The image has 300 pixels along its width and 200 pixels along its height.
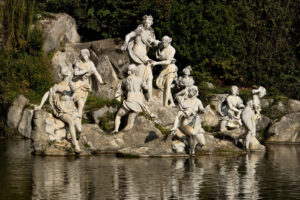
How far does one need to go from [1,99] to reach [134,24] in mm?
10226

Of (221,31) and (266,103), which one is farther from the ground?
(221,31)

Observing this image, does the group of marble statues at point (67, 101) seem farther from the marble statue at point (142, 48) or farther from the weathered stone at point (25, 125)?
the weathered stone at point (25, 125)

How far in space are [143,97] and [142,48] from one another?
3.13 m

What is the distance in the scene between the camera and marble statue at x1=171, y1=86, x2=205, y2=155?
75.5 feet

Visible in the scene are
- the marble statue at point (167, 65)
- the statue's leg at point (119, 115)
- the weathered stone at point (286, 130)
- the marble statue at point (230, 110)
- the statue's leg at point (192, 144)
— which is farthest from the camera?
the weathered stone at point (286, 130)

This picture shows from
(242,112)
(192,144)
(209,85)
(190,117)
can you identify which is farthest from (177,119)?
(209,85)

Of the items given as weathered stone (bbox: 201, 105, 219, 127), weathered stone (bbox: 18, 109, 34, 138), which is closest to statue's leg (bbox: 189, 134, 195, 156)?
weathered stone (bbox: 201, 105, 219, 127)

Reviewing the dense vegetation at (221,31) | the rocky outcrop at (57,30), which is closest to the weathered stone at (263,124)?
the dense vegetation at (221,31)

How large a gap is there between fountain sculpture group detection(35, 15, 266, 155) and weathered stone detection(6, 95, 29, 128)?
23.5 ft

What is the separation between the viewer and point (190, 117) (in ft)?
76.0

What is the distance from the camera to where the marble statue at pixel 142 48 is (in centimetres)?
2848

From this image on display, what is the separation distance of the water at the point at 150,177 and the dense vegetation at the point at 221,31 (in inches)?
603

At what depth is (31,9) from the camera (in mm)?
38375

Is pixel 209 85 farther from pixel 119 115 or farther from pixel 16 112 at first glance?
pixel 119 115
